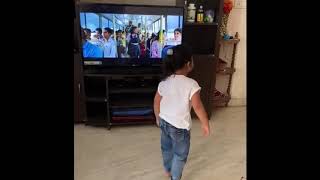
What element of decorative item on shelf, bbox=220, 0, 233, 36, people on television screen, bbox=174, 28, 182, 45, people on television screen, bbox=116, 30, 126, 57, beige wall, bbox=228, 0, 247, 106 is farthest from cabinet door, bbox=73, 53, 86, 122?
beige wall, bbox=228, 0, 247, 106

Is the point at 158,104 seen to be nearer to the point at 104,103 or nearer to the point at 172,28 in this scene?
the point at 172,28

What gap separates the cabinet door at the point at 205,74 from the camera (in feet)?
9.83

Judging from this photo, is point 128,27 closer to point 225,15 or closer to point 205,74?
point 205,74

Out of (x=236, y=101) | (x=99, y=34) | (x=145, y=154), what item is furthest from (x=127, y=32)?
(x=236, y=101)

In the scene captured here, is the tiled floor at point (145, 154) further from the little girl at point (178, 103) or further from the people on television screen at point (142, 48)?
the people on television screen at point (142, 48)

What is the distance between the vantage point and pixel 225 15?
324cm

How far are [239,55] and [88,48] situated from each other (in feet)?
5.50

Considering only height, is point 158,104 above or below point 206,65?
below

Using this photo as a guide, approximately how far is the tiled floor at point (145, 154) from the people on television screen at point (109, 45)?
693mm

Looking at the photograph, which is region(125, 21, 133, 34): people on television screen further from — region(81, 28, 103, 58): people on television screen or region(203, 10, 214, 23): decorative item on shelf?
region(203, 10, 214, 23): decorative item on shelf

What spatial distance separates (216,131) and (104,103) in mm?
1122
